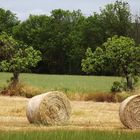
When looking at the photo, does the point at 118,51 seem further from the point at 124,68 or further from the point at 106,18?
Result: the point at 106,18

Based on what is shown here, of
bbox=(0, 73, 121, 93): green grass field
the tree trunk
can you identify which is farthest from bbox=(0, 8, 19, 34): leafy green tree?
the tree trunk

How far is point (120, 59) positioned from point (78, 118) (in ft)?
46.9

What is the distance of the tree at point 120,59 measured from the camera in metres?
33.8

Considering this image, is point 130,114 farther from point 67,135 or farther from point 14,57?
point 14,57

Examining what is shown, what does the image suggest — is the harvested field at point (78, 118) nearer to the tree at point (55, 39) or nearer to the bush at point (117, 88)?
the bush at point (117, 88)

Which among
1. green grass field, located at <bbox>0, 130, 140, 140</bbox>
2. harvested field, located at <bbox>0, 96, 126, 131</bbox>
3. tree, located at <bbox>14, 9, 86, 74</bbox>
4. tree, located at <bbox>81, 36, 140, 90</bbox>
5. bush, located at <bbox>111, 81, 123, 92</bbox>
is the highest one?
tree, located at <bbox>14, 9, 86, 74</bbox>

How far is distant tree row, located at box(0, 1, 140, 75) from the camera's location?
84125 millimetres

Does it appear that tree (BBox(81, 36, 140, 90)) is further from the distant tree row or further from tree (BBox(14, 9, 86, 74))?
tree (BBox(14, 9, 86, 74))

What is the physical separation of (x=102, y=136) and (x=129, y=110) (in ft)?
14.0

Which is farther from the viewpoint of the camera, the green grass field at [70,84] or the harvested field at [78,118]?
the green grass field at [70,84]

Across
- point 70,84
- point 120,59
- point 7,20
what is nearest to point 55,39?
point 7,20

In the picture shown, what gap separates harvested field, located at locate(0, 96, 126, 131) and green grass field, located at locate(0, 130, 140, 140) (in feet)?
6.28

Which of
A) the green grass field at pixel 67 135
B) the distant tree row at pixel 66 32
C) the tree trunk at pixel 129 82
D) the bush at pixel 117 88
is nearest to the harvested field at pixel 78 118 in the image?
the green grass field at pixel 67 135

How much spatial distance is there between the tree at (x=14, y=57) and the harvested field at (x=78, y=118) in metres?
7.13
